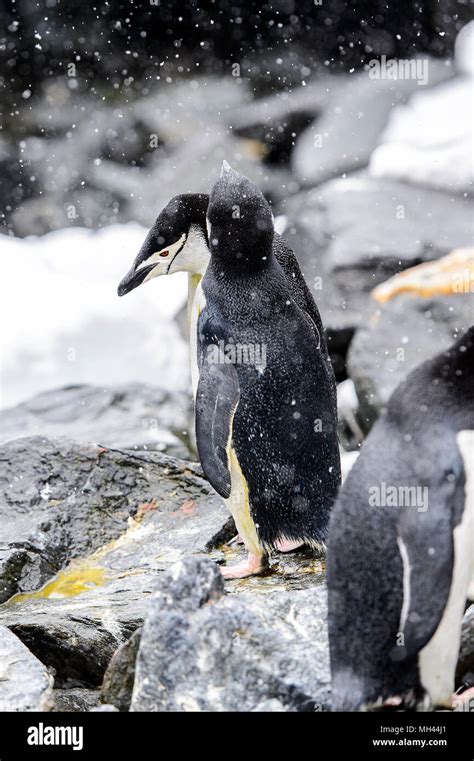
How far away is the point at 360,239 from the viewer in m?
5.90

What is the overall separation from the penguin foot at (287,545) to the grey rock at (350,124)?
5406mm

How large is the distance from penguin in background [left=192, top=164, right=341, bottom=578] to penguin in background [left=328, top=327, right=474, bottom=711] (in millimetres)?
691

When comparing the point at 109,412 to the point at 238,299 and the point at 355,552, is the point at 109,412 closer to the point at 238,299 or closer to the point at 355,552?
the point at 238,299

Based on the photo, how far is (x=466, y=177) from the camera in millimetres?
6641

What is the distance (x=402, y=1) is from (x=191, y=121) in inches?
76.6

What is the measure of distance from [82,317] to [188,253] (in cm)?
426

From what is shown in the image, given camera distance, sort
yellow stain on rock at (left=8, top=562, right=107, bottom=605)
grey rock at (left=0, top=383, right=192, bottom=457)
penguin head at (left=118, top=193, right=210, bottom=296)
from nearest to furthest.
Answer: yellow stain on rock at (left=8, top=562, right=107, bottom=605)
penguin head at (left=118, top=193, right=210, bottom=296)
grey rock at (left=0, top=383, right=192, bottom=457)

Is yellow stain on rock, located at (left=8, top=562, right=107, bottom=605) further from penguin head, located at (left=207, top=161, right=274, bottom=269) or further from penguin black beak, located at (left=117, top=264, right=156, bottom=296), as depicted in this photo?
penguin head, located at (left=207, top=161, right=274, bottom=269)

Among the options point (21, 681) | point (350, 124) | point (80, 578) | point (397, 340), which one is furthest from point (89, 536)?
point (350, 124)

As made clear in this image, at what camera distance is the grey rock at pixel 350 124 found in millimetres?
7750

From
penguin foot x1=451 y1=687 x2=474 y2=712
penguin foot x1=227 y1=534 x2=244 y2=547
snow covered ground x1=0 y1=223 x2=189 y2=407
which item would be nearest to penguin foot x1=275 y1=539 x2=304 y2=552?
penguin foot x1=227 y1=534 x2=244 y2=547

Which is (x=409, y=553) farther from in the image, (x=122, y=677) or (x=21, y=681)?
(x=21, y=681)

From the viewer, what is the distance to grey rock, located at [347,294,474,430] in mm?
4871

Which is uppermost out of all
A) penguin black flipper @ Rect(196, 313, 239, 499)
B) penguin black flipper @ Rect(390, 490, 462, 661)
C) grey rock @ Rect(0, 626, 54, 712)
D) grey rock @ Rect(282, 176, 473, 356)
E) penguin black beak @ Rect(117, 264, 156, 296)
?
grey rock @ Rect(282, 176, 473, 356)
